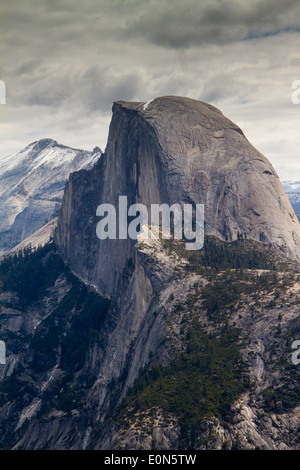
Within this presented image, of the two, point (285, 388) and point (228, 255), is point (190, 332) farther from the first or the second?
point (228, 255)

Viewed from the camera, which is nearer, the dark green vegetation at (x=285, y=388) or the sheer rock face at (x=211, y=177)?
the dark green vegetation at (x=285, y=388)

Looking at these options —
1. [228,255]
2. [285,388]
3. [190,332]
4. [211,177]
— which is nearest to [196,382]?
[285,388]

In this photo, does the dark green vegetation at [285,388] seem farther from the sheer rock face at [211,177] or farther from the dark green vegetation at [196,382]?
the sheer rock face at [211,177]

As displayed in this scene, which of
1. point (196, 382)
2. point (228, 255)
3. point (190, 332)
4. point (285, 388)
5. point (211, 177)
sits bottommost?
point (285, 388)

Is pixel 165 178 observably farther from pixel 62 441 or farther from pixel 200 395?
pixel 200 395

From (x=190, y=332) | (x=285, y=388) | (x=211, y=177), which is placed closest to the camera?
(x=285, y=388)

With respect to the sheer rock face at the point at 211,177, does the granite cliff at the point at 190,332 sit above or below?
below

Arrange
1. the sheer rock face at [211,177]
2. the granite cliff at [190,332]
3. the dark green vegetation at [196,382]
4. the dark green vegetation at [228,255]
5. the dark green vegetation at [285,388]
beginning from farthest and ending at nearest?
the sheer rock face at [211,177] < the dark green vegetation at [228,255] < the dark green vegetation at [196,382] < the granite cliff at [190,332] < the dark green vegetation at [285,388]

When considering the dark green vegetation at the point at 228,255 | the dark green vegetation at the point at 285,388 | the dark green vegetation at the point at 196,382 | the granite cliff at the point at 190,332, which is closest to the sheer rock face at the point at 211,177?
the granite cliff at the point at 190,332

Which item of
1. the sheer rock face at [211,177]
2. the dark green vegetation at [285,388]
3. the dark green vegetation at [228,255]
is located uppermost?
the sheer rock face at [211,177]
